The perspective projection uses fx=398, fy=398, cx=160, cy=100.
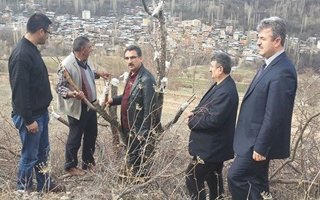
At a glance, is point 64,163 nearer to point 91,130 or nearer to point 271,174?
point 91,130

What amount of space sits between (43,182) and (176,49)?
1908 mm

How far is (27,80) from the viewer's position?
11.3ft

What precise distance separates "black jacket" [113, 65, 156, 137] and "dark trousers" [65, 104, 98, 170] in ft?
2.06

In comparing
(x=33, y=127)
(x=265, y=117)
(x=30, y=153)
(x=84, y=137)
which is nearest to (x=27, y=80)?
(x=33, y=127)

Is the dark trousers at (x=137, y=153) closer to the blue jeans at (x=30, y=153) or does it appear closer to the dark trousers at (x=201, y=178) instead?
the dark trousers at (x=201, y=178)

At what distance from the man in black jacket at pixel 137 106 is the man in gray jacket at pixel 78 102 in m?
0.48

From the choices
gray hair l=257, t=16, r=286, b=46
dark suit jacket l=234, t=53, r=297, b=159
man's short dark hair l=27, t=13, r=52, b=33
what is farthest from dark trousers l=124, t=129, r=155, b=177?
gray hair l=257, t=16, r=286, b=46

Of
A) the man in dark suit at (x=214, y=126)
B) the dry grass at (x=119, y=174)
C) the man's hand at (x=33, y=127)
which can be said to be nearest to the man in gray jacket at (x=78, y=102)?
the dry grass at (x=119, y=174)

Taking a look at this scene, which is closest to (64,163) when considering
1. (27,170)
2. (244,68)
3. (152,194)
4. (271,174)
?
(27,170)

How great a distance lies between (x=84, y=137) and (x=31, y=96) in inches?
41.9

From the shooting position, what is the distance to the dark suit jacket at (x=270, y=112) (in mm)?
2896

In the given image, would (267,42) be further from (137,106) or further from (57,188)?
A: (57,188)

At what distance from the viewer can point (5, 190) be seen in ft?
12.0

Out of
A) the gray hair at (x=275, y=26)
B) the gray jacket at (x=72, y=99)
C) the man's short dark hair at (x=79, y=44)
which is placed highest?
the gray hair at (x=275, y=26)
